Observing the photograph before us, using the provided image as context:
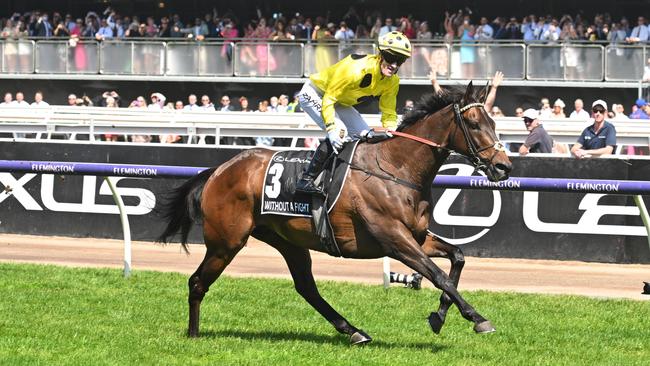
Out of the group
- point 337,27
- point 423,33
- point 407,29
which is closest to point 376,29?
point 407,29

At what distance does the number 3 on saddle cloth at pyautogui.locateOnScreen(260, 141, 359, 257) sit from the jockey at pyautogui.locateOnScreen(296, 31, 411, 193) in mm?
→ 63

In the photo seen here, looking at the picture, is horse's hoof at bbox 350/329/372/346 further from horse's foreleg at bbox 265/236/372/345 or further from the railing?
the railing

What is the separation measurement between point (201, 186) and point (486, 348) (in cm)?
236

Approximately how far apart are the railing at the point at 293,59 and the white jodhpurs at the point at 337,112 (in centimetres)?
1359

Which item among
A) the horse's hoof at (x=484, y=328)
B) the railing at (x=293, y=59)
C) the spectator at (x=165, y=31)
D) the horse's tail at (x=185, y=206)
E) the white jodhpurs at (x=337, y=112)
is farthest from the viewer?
the spectator at (x=165, y=31)

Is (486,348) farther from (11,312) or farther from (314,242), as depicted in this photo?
(11,312)

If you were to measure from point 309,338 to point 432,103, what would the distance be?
1.76 metres

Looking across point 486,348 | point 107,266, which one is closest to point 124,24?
Result: point 107,266

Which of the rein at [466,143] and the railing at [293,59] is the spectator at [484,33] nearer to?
the railing at [293,59]

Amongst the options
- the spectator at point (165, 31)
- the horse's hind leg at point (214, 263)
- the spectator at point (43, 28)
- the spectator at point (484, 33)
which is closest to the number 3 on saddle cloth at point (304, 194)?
the horse's hind leg at point (214, 263)

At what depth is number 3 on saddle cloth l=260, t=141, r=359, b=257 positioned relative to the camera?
8.08 metres

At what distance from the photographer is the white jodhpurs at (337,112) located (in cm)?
862

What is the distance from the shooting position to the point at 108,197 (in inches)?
584

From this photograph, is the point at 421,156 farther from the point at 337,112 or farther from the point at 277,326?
the point at 277,326
